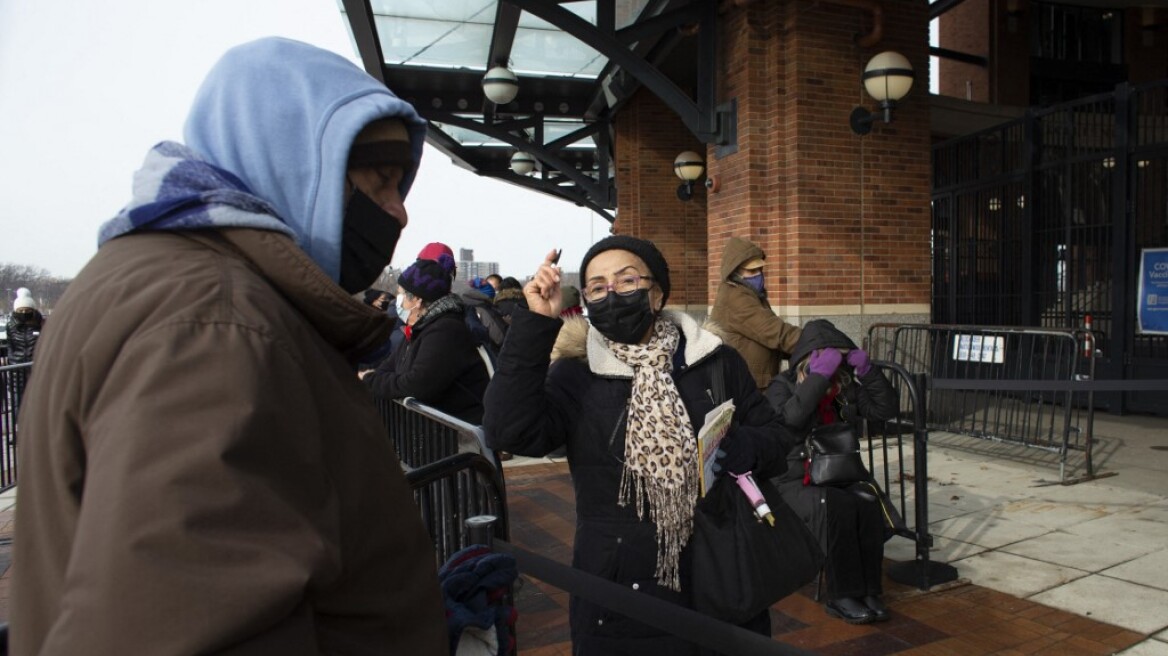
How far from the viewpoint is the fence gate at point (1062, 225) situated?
9266mm

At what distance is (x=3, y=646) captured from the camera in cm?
128

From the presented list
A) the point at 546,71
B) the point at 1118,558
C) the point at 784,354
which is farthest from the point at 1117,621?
the point at 546,71

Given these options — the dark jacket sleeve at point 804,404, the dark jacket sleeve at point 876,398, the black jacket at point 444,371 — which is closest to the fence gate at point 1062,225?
the dark jacket sleeve at point 876,398

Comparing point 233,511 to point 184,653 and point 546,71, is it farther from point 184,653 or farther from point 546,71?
point 546,71

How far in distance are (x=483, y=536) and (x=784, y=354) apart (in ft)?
12.8

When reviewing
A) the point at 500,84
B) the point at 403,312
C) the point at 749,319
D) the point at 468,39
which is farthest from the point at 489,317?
the point at 468,39

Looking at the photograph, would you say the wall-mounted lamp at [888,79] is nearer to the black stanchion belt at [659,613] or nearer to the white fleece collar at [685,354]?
the white fleece collar at [685,354]

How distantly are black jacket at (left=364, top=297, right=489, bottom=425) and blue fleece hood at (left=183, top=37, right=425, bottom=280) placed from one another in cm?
313

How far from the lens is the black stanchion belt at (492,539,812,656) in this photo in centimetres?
158

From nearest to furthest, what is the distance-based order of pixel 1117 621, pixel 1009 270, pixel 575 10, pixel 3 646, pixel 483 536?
pixel 3 646 → pixel 483 536 → pixel 1117 621 → pixel 575 10 → pixel 1009 270

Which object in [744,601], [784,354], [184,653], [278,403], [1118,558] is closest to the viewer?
[184,653]

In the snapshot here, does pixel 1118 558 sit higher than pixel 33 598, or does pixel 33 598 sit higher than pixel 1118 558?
pixel 33 598

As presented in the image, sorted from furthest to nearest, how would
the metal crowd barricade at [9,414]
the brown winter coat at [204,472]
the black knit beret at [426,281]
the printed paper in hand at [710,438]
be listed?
the metal crowd barricade at [9,414]
the black knit beret at [426,281]
the printed paper in hand at [710,438]
the brown winter coat at [204,472]

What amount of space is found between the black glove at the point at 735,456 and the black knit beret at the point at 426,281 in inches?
97.7
